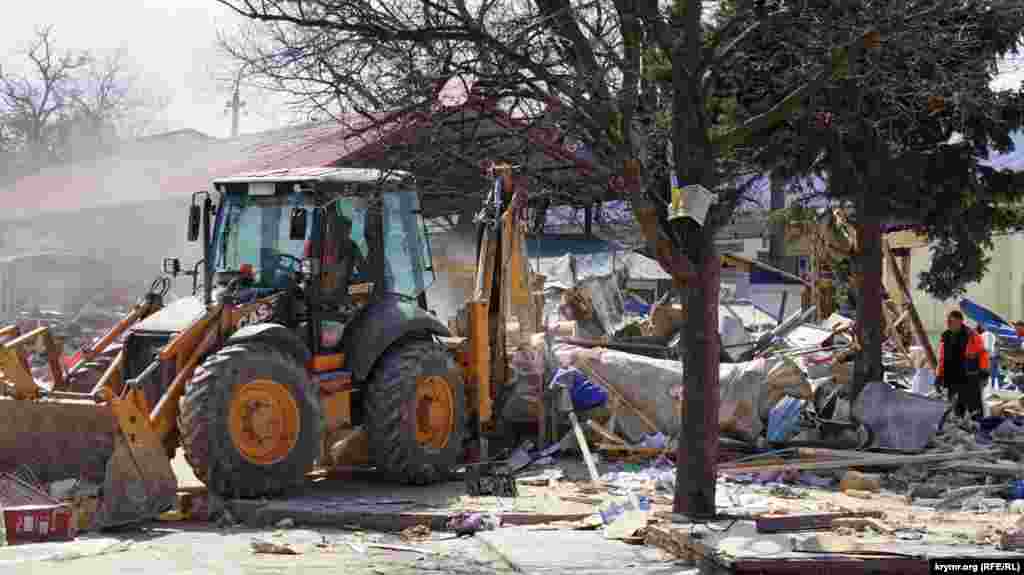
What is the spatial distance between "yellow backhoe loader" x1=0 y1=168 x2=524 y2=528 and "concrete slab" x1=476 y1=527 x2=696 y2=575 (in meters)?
2.11

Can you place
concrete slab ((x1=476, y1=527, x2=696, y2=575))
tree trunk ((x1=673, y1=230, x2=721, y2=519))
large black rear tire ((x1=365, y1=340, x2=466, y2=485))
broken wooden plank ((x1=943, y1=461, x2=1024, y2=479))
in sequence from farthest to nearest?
broken wooden plank ((x1=943, y1=461, x2=1024, y2=479)) < large black rear tire ((x1=365, y1=340, x2=466, y2=485)) < tree trunk ((x1=673, y1=230, x2=721, y2=519)) < concrete slab ((x1=476, y1=527, x2=696, y2=575))

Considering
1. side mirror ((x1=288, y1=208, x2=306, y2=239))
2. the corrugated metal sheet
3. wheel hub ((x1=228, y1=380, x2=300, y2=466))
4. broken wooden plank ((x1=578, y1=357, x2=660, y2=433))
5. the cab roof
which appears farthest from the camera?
broken wooden plank ((x1=578, y1=357, x2=660, y2=433))

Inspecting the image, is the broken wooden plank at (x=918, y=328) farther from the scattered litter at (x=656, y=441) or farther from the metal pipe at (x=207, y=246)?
the metal pipe at (x=207, y=246)

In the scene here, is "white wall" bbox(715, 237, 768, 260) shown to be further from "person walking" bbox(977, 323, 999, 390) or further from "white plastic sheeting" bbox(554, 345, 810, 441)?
"white plastic sheeting" bbox(554, 345, 810, 441)

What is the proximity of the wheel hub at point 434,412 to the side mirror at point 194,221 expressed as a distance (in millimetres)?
2451

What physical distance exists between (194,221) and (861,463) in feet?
21.7

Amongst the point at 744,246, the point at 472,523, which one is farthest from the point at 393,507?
the point at 744,246

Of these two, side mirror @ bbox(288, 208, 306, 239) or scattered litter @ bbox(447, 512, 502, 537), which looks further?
side mirror @ bbox(288, 208, 306, 239)

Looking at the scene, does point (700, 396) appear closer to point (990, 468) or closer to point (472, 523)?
point (472, 523)

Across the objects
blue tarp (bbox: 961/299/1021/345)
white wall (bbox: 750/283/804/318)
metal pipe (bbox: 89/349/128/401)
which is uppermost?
white wall (bbox: 750/283/804/318)

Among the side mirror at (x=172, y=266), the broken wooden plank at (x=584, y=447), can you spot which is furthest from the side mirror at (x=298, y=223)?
the broken wooden plank at (x=584, y=447)

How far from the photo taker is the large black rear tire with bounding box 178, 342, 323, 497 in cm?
1018

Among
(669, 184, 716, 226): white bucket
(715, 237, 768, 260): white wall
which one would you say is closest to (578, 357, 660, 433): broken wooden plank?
(669, 184, 716, 226): white bucket

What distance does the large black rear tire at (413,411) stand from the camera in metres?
11.9
